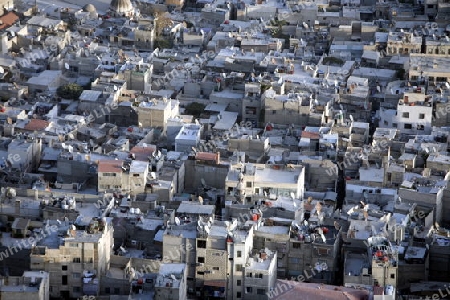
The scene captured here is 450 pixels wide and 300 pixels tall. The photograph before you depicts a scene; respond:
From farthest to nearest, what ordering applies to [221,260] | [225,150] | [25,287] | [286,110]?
[286,110] → [225,150] → [221,260] → [25,287]

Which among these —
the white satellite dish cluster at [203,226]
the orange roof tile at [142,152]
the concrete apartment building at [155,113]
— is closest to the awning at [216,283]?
the white satellite dish cluster at [203,226]

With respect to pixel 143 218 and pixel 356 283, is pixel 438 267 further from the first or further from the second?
pixel 143 218

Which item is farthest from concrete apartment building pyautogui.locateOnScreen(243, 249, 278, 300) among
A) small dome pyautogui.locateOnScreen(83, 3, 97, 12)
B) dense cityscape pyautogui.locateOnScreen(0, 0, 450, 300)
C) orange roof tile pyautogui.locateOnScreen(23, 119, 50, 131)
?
small dome pyautogui.locateOnScreen(83, 3, 97, 12)

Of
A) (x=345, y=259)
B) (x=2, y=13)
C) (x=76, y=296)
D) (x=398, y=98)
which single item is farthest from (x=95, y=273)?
(x=2, y=13)

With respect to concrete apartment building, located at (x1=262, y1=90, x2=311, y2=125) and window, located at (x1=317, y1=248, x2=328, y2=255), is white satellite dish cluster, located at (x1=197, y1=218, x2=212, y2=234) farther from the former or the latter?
concrete apartment building, located at (x1=262, y1=90, x2=311, y2=125)

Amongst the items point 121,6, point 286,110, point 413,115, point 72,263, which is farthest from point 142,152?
point 121,6

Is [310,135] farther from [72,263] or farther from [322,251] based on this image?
[72,263]
